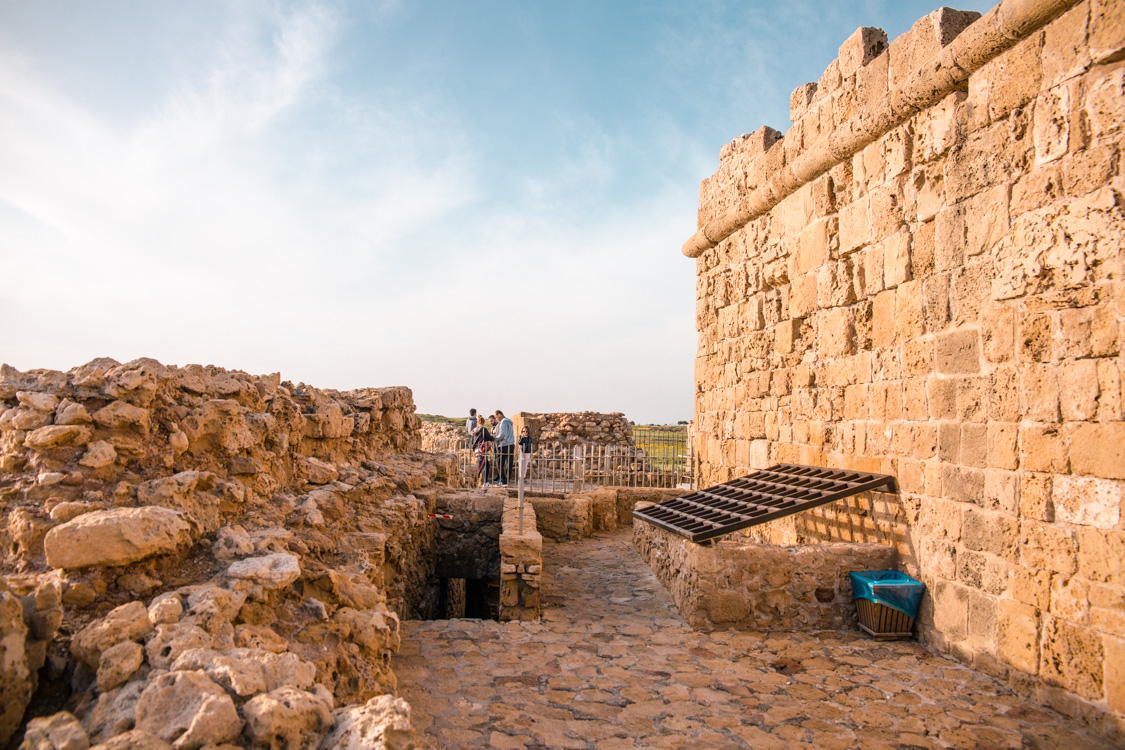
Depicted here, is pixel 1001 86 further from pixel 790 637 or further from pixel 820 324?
pixel 790 637

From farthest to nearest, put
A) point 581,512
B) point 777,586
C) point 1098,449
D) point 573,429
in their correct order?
1. point 573,429
2. point 581,512
3. point 777,586
4. point 1098,449

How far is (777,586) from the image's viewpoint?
17.7 feet

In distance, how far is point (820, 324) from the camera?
6.84 meters

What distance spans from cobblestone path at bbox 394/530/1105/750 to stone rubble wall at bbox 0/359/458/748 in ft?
1.94

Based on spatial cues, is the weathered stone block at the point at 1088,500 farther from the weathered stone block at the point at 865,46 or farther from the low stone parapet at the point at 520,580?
the weathered stone block at the point at 865,46

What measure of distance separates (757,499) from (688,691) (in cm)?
254

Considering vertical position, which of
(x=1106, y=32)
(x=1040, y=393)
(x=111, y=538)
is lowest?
(x=111, y=538)

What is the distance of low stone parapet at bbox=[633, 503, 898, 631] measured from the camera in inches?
212

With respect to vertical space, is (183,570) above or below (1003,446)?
below

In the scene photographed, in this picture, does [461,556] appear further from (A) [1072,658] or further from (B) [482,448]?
(A) [1072,658]

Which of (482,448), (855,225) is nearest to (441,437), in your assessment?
(482,448)

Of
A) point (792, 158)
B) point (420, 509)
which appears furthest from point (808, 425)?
point (420, 509)

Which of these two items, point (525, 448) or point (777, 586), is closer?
point (777, 586)

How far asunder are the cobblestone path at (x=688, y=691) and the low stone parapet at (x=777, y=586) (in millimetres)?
157
